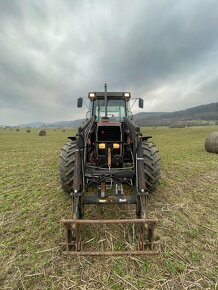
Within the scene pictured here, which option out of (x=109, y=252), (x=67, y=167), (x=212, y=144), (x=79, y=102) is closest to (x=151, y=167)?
(x=67, y=167)

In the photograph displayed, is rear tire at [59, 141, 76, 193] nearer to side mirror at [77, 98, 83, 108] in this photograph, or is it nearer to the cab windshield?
the cab windshield

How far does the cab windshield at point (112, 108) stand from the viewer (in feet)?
20.6

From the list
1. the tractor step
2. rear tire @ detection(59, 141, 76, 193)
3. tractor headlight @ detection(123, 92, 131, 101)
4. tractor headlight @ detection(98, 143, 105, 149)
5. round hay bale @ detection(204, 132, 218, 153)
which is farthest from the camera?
round hay bale @ detection(204, 132, 218, 153)

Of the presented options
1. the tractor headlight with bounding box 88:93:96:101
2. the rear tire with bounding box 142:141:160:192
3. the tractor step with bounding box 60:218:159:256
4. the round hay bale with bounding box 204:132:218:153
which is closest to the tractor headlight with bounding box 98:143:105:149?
the rear tire with bounding box 142:141:160:192

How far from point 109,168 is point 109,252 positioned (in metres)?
1.71

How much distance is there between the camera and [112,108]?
639 cm

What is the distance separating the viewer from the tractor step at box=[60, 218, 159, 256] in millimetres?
2939

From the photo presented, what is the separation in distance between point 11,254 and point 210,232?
3470 mm

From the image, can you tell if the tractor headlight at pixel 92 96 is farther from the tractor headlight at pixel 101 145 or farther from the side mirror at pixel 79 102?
the tractor headlight at pixel 101 145

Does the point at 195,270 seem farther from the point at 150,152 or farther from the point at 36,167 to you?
the point at 36,167

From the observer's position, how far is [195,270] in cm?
284

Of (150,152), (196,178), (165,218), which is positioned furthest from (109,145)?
(196,178)

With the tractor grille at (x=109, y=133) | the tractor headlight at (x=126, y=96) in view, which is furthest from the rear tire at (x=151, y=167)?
the tractor headlight at (x=126, y=96)

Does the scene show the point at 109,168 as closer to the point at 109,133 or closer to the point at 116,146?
the point at 116,146
